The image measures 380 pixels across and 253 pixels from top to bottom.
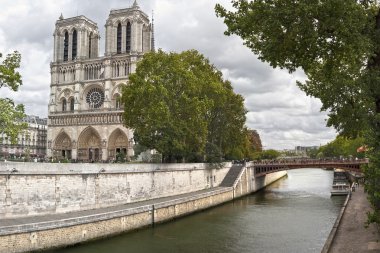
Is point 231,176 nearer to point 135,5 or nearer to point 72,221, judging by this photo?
point 72,221

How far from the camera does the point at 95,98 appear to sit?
74.1m

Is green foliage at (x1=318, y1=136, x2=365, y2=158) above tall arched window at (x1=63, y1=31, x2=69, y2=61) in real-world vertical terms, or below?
below

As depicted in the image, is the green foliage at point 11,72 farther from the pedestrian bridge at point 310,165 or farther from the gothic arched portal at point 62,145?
the gothic arched portal at point 62,145

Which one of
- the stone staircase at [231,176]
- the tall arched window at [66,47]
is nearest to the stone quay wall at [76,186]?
the stone staircase at [231,176]

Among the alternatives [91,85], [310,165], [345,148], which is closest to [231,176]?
[310,165]

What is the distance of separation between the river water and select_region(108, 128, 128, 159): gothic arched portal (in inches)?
1451

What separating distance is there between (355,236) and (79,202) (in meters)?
15.6

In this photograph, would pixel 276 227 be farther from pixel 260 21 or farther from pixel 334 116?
pixel 260 21

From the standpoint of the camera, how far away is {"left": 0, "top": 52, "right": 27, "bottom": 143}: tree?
22094 mm

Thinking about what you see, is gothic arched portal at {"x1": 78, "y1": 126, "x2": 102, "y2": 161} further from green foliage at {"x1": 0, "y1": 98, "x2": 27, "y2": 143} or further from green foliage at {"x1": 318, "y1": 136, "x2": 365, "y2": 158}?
green foliage at {"x1": 0, "y1": 98, "x2": 27, "y2": 143}

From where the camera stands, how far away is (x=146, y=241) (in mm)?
22578

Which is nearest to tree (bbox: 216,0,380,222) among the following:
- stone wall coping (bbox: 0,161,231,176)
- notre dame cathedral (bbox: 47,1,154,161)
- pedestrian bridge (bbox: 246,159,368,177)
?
stone wall coping (bbox: 0,161,231,176)

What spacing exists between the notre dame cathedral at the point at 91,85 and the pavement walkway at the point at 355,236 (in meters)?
47.7

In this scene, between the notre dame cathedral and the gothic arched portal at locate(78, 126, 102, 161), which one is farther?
the gothic arched portal at locate(78, 126, 102, 161)
